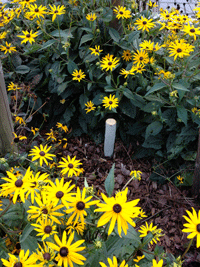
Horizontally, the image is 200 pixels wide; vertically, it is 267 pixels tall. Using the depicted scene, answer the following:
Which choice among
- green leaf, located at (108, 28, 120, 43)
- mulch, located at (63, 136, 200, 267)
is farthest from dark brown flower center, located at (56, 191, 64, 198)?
green leaf, located at (108, 28, 120, 43)

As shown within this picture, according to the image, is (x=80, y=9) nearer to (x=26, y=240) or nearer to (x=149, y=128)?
(x=149, y=128)

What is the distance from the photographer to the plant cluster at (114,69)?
2109mm

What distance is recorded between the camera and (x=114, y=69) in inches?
96.5

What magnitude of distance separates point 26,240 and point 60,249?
0.76 ft

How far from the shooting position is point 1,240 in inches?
46.1

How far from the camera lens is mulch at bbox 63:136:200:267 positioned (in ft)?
6.43

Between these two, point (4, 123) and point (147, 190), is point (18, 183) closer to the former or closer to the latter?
point (4, 123)

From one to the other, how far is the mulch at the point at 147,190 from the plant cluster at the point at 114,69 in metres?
0.15

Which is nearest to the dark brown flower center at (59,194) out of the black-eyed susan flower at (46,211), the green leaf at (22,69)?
the black-eyed susan flower at (46,211)

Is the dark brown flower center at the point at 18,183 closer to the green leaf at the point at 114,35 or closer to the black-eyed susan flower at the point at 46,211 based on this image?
the black-eyed susan flower at the point at 46,211

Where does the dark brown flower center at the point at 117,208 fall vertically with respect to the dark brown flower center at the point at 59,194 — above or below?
above

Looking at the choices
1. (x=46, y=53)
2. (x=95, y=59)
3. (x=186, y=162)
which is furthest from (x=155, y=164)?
(x=46, y=53)

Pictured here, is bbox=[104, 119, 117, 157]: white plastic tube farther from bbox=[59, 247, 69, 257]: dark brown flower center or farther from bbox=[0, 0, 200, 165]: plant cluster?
bbox=[59, 247, 69, 257]: dark brown flower center

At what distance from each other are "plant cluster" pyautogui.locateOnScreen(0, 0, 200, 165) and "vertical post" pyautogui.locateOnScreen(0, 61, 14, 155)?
0.49m
